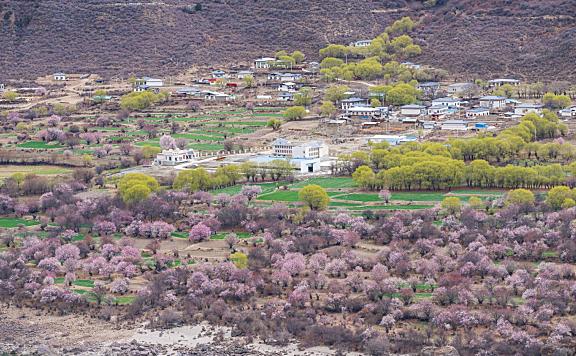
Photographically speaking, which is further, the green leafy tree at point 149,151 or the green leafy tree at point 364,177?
the green leafy tree at point 149,151

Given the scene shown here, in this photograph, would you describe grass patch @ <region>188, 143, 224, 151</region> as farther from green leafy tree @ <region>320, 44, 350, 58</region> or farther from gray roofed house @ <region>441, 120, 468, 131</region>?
green leafy tree @ <region>320, 44, 350, 58</region>

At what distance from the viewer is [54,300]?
51.2 m

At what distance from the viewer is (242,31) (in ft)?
401

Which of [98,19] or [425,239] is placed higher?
[98,19]

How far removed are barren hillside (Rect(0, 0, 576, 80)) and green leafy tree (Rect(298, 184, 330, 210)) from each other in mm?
45629

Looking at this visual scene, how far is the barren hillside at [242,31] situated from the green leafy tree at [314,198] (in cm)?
4563

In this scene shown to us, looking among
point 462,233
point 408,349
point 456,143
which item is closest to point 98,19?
point 456,143

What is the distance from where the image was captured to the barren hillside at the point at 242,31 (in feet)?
364

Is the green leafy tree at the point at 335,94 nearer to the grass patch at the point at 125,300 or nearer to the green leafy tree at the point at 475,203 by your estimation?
the green leafy tree at the point at 475,203

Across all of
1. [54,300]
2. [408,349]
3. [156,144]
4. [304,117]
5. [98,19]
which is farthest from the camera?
[98,19]

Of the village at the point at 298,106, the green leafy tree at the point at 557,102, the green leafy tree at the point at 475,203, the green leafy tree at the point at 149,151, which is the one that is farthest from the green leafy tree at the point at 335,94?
the green leafy tree at the point at 475,203

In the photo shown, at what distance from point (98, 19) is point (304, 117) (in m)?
38.6

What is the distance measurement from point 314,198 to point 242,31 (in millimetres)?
61214

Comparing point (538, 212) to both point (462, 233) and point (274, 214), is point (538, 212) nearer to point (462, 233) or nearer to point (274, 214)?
point (462, 233)
